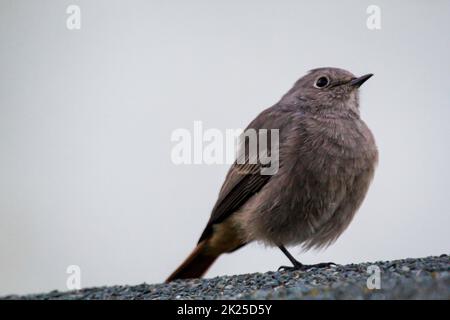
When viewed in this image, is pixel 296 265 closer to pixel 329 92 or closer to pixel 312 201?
pixel 312 201

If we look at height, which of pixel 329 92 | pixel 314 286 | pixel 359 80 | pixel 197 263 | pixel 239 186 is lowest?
pixel 197 263

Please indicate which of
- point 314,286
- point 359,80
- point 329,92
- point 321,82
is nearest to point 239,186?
point 329,92

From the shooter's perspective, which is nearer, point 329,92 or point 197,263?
point 197,263

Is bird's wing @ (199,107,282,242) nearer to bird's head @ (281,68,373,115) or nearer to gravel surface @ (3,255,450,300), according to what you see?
bird's head @ (281,68,373,115)

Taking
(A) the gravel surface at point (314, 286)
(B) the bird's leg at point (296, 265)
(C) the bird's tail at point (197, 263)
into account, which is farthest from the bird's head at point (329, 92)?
(A) the gravel surface at point (314, 286)

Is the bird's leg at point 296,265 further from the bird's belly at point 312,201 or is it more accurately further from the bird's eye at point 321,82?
the bird's eye at point 321,82

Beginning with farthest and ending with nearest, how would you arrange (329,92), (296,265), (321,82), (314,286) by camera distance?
(321,82)
(329,92)
(296,265)
(314,286)

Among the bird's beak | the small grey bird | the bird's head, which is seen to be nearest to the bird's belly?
the small grey bird
